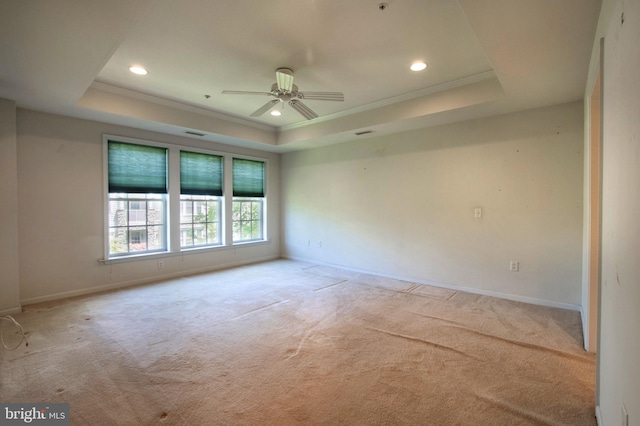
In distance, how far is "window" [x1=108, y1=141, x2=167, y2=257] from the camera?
4621 millimetres

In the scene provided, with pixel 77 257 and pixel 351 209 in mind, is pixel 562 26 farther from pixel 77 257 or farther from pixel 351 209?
pixel 77 257

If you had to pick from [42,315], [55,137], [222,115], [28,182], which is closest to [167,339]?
[42,315]

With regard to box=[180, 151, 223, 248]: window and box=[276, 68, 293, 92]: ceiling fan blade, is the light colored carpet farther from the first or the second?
box=[276, 68, 293, 92]: ceiling fan blade

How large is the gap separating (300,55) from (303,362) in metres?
2.87

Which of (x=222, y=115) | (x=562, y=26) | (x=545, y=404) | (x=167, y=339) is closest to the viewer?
(x=545, y=404)

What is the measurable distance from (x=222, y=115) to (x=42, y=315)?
3.62 m

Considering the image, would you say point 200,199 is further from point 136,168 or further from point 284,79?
point 284,79

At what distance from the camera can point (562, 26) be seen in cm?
211

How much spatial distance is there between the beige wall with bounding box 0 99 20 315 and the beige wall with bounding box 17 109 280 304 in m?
0.28

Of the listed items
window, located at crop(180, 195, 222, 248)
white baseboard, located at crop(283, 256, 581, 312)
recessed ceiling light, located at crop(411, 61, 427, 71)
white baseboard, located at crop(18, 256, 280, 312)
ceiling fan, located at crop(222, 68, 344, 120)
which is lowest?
white baseboard, located at crop(283, 256, 581, 312)

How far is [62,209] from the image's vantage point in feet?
13.5

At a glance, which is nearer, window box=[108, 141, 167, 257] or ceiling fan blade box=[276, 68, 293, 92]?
ceiling fan blade box=[276, 68, 293, 92]

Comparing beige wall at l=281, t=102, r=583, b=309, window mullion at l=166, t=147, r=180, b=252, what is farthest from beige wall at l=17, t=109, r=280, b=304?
beige wall at l=281, t=102, r=583, b=309

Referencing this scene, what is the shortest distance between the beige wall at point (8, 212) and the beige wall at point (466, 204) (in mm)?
4483
